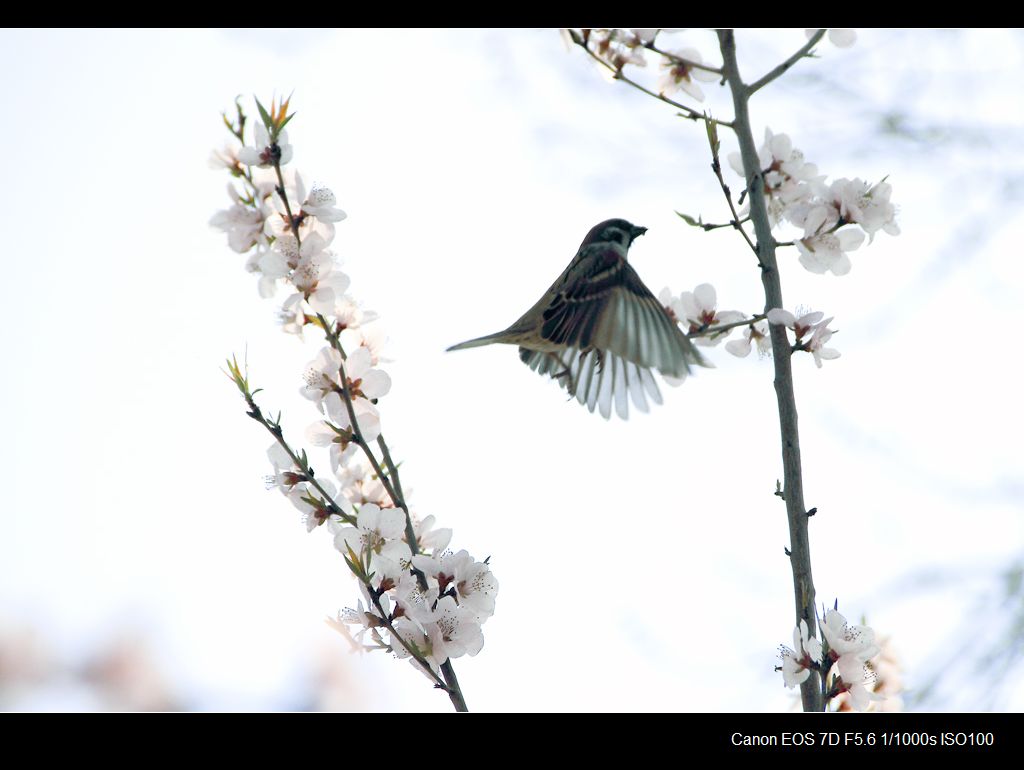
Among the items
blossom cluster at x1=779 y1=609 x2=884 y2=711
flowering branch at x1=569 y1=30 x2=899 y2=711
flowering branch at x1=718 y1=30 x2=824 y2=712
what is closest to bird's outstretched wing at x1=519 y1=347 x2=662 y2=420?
flowering branch at x1=569 y1=30 x2=899 y2=711

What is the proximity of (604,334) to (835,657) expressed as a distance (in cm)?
113

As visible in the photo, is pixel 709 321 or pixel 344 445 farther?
pixel 709 321

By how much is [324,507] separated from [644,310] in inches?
42.7

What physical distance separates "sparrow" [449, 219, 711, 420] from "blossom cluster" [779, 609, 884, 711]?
0.65 metres

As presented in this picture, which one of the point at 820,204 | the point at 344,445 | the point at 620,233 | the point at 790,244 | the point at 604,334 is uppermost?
the point at 620,233

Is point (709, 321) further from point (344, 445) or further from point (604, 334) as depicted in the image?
point (344, 445)

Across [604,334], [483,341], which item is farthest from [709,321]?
[483,341]

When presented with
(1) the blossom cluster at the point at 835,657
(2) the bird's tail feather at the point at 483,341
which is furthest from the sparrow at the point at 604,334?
(1) the blossom cluster at the point at 835,657

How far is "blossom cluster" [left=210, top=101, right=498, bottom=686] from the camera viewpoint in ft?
6.82

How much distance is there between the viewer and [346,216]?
2.28 m

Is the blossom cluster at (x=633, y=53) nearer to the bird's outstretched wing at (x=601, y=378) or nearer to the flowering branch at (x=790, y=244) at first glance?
the flowering branch at (x=790, y=244)

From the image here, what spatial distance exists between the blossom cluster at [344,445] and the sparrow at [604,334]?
70cm

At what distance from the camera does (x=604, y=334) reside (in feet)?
9.37

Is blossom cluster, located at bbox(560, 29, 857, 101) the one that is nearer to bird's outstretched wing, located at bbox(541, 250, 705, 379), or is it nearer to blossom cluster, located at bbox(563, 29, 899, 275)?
blossom cluster, located at bbox(563, 29, 899, 275)
